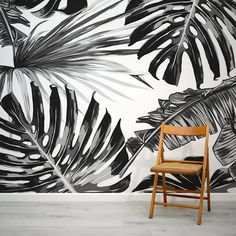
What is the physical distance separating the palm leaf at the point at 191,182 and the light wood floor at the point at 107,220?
15 cm

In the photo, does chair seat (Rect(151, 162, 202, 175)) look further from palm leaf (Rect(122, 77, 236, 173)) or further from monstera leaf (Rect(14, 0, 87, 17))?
monstera leaf (Rect(14, 0, 87, 17))

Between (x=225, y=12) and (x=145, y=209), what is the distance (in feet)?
6.63

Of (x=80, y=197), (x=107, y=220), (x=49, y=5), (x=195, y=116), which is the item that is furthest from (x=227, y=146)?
(x=49, y=5)

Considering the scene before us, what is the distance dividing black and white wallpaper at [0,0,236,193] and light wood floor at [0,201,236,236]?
22 centimetres

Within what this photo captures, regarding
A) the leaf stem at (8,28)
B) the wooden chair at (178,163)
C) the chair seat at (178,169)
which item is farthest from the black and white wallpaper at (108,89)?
the chair seat at (178,169)

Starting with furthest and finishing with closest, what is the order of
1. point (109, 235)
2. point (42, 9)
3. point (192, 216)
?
point (42, 9) → point (192, 216) → point (109, 235)

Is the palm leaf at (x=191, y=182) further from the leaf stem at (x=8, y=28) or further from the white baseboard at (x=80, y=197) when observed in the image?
the leaf stem at (x=8, y=28)

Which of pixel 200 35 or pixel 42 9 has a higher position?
pixel 42 9

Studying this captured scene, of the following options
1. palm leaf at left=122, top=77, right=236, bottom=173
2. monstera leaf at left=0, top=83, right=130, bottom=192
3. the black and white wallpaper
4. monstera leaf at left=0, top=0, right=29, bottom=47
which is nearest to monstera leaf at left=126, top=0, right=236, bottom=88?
the black and white wallpaper

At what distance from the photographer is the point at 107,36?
338cm

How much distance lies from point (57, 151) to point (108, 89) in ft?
2.56

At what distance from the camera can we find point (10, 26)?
3.35m

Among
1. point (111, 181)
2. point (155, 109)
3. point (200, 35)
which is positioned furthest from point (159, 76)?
point (111, 181)

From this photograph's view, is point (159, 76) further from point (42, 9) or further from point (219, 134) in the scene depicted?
point (42, 9)
